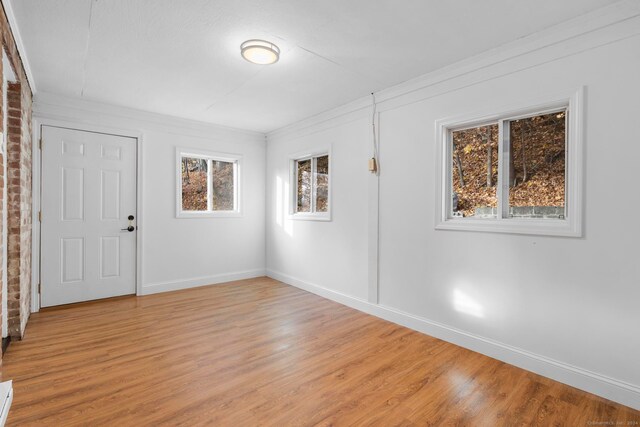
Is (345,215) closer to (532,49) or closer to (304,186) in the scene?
(304,186)

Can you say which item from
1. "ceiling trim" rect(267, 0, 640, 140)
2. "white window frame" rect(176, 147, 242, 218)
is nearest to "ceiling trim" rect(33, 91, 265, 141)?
"white window frame" rect(176, 147, 242, 218)

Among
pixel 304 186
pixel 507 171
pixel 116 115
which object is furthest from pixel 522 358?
pixel 116 115

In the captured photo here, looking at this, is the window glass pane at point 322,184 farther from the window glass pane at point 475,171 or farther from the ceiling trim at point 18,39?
the ceiling trim at point 18,39

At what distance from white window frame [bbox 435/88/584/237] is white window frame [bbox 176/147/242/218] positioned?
337cm

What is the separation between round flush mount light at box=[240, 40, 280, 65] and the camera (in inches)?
98.7

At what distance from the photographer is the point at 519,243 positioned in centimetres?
255

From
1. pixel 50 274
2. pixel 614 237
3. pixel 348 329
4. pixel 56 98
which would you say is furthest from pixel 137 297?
pixel 614 237

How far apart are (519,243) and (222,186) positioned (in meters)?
4.26

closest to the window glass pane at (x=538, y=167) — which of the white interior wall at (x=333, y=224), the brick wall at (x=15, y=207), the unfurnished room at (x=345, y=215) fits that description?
the unfurnished room at (x=345, y=215)

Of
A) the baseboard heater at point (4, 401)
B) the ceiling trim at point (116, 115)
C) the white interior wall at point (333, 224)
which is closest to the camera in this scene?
the baseboard heater at point (4, 401)

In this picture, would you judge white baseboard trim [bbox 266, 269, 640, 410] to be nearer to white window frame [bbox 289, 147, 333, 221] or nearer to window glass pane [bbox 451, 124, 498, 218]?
window glass pane [bbox 451, 124, 498, 218]

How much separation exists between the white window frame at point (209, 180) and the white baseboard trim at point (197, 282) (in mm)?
972

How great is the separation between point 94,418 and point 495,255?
3.05m

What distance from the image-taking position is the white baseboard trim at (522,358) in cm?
208
